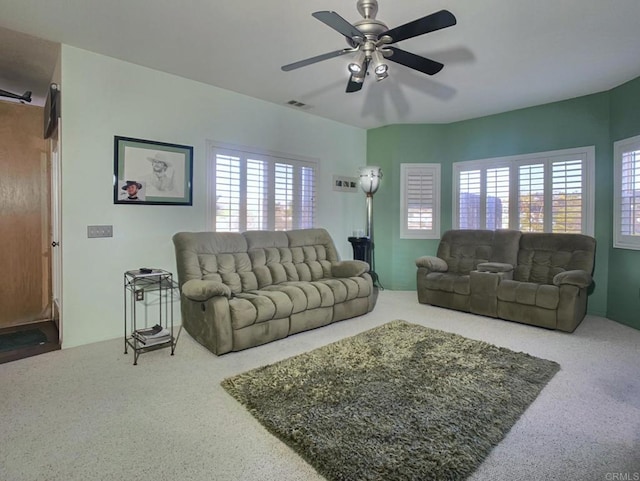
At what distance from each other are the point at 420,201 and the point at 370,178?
3.22 ft

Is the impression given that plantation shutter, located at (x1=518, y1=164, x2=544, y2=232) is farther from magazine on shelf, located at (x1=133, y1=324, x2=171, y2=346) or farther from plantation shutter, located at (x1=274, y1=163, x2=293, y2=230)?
magazine on shelf, located at (x1=133, y1=324, x2=171, y2=346)

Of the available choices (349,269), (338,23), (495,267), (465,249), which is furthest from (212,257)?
(465,249)

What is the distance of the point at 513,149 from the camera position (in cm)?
501

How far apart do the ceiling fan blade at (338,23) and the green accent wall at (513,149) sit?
3.69 meters

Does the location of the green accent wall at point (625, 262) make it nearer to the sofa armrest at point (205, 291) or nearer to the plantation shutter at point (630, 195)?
the plantation shutter at point (630, 195)

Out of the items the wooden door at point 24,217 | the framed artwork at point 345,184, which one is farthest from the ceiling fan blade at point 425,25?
the wooden door at point 24,217

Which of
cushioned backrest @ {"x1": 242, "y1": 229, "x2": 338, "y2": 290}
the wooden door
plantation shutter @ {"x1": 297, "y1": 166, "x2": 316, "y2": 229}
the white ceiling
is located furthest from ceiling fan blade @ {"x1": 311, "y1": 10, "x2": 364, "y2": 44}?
the wooden door

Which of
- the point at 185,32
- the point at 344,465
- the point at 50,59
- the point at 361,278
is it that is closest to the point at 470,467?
the point at 344,465

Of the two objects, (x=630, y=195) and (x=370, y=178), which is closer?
(x=630, y=195)

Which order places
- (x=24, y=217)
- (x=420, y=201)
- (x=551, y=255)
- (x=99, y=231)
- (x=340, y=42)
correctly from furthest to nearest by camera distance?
(x=420, y=201)
(x=551, y=255)
(x=24, y=217)
(x=99, y=231)
(x=340, y=42)

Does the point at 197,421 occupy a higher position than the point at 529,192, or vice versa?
the point at 529,192

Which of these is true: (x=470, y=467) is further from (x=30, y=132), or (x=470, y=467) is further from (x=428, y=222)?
(x=30, y=132)

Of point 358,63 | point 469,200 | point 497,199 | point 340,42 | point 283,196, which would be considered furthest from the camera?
point 469,200

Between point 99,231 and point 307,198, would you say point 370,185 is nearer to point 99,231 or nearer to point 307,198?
point 307,198
